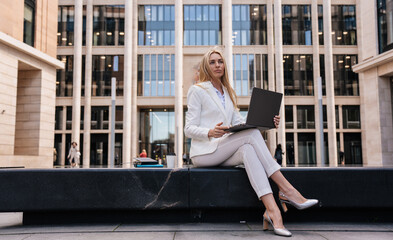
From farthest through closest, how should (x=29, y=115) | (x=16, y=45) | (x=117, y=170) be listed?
(x=29, y=115) → (x=16, y=45) → (x=117, y=170)

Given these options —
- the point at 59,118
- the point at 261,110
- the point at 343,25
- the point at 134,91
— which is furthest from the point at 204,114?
the point at 343,25

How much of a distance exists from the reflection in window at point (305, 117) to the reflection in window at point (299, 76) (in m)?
1.48

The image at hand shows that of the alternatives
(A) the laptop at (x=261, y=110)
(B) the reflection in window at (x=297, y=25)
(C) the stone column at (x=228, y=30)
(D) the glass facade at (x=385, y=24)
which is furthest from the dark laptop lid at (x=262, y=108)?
(B) the reflection in window at (x=297, y=25)

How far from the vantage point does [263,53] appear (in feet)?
119

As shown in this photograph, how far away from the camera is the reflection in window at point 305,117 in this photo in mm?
35500

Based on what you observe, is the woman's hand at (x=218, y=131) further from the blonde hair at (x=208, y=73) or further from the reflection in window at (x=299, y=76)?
the reflection in window at (x=299, y=76)

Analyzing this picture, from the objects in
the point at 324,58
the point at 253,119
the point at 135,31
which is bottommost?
the point at 253,119

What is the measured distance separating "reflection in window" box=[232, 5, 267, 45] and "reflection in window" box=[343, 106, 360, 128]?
36.6 feet

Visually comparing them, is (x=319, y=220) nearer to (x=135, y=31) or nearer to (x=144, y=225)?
(x=144, y=225)

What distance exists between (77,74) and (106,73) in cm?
295

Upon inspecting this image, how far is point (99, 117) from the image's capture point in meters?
35.4

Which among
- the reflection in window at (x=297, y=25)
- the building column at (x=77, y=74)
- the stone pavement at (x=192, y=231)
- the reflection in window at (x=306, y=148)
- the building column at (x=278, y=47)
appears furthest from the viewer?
the reflection in window at (x=297, y=25)

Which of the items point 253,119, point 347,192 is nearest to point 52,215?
point 253,119

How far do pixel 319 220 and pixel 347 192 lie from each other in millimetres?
543
